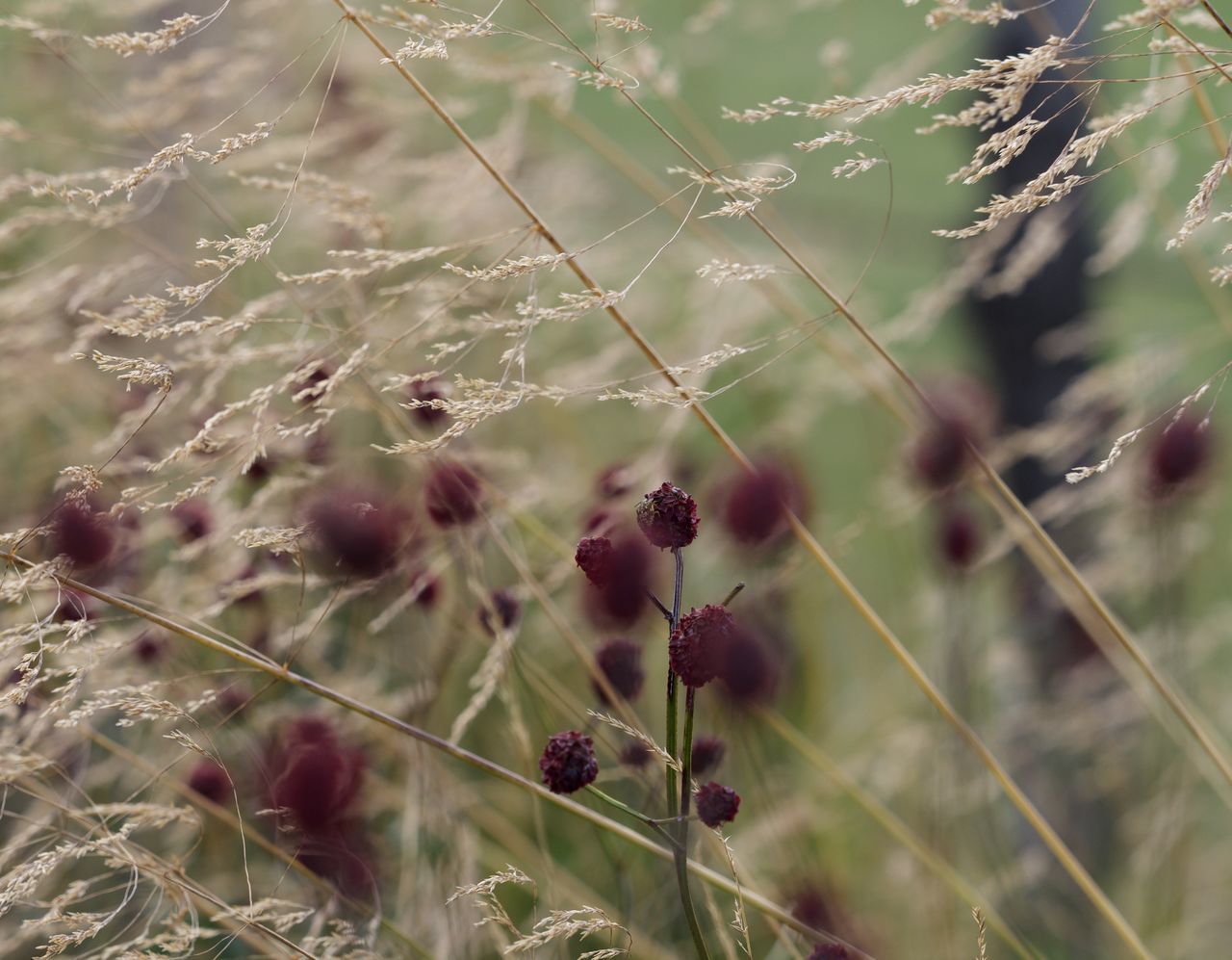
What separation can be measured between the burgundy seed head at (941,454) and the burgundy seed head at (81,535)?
0.43 m

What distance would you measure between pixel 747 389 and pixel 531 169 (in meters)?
0.56

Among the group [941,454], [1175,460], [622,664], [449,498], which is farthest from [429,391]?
[1175,460]

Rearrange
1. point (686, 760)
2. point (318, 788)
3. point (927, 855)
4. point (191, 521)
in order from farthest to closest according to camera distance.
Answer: point (191, 521) → point (927, 855) → point (318, 788) → point (686, 760)

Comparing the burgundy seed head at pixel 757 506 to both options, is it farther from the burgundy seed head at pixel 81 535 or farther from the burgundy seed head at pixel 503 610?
the burgundy seed head at pixel 81 535

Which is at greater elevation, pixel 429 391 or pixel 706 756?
pixel 429 391

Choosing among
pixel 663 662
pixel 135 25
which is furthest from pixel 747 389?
pixel 135 25

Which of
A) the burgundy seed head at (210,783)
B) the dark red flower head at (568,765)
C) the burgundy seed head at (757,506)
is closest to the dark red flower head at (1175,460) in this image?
the burgundy seed head at (757,506)

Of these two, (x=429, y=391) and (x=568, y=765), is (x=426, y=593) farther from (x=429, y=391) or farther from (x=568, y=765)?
(x=568, y=765)

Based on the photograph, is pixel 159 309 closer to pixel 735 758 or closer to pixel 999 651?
pixel 735 758

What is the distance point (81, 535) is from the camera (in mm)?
511

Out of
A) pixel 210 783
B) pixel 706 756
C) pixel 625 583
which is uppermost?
pixel 625 583

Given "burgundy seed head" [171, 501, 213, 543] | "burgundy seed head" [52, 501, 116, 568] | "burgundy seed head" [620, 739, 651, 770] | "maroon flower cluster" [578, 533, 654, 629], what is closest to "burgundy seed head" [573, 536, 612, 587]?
"maroon flower cluster" [578, 533, 654, 629]

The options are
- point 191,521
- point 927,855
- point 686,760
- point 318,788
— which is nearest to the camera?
point 686,760

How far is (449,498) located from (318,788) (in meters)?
0.19
